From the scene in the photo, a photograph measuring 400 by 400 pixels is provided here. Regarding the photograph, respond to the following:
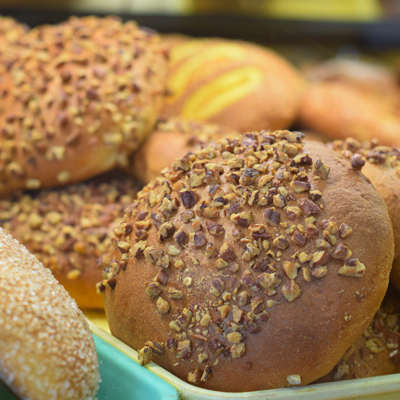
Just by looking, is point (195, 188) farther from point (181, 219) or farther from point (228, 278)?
point (228, 278)

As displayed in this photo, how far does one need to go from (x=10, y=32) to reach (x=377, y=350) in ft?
4.06

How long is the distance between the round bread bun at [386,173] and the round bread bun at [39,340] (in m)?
0.49

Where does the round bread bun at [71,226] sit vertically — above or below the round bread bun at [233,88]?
below

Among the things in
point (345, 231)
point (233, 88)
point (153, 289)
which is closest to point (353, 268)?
point (345, 231)

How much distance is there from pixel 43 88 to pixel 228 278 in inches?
27.8

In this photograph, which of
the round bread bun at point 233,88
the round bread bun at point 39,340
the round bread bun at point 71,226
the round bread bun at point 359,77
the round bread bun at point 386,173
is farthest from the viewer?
the round bread bun at point 359,77

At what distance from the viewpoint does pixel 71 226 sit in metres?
1.17

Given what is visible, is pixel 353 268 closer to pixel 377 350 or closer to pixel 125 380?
pixel 377 350

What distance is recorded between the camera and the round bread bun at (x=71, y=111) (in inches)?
45.9

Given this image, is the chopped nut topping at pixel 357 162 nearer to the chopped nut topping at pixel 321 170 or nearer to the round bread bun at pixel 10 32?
the chopped nut topping at pixel 321 170

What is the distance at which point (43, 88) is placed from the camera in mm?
1195

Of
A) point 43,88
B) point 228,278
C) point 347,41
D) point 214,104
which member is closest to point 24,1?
point 214,104

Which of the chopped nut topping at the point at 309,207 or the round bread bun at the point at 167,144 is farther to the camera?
the round bread bun at the point at 167,144

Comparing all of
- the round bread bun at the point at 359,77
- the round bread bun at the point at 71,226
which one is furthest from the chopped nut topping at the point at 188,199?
the round bread bun at the point at 359,77
